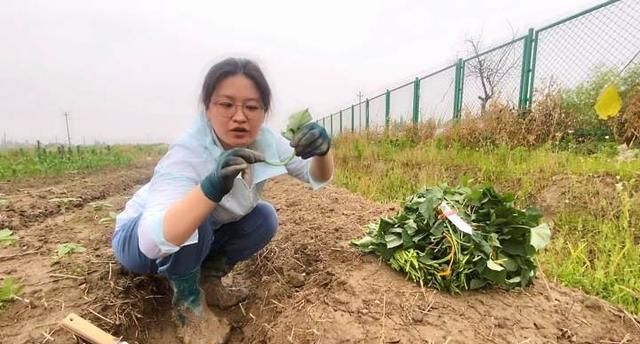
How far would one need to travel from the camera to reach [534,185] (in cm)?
337

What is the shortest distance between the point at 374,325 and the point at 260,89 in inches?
→ 38.7

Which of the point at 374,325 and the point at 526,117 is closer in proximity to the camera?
the point at 374,325

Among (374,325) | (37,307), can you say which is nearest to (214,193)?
(374,325)

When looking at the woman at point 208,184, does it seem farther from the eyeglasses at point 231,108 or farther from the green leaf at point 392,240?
the green leaf at point 392,240

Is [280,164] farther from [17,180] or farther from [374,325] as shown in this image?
[17,180]

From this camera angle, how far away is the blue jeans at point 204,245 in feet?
5.31

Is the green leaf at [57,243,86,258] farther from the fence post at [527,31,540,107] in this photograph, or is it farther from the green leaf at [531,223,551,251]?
the fence post at [527,31,540,107]

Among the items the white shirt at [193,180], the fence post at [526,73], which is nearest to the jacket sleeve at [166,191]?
the white shirt at [193,180]

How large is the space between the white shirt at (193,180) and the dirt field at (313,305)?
395 mm

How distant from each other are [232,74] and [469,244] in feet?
3.75

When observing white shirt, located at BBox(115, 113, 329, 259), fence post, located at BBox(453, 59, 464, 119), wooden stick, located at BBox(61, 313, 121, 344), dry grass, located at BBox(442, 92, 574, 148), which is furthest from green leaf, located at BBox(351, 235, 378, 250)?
fence post, located at BBox(453, 59, 464, 119)

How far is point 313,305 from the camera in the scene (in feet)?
5.41

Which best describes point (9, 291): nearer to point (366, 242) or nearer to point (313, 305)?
point (313, 305)

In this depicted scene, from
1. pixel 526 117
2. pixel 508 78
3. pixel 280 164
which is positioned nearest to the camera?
pixel 280 164
